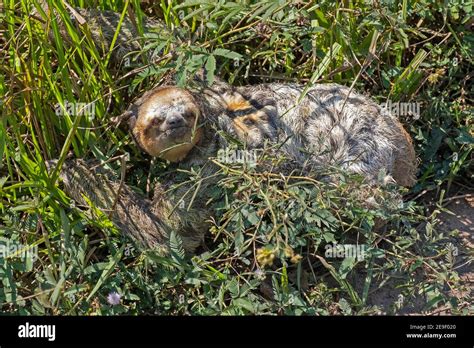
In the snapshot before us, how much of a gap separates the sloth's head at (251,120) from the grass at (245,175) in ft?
0.73

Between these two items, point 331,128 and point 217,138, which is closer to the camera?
point 217,138

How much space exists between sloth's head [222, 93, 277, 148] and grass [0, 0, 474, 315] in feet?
0.73

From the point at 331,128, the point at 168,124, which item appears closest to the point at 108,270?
the point at 168,124

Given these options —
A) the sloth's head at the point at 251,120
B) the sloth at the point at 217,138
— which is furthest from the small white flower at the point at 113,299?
the sloth's head at the point at 251,120

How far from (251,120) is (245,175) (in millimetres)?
794

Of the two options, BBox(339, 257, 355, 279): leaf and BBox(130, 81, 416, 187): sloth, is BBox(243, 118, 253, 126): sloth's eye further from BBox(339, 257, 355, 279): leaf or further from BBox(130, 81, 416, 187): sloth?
BBox(339, 257, 355, 279): leaf

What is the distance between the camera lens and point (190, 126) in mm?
4988

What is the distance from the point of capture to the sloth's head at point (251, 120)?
17.0 feet

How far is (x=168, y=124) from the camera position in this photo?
4.92 meters

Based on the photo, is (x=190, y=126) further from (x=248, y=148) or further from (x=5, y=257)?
(x=5, y=257)

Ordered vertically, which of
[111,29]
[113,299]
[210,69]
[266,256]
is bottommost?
[113,299]

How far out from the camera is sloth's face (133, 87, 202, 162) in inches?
195

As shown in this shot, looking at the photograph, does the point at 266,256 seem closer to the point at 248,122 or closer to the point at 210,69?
the point at 210,69

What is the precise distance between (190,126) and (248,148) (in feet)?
1.20
